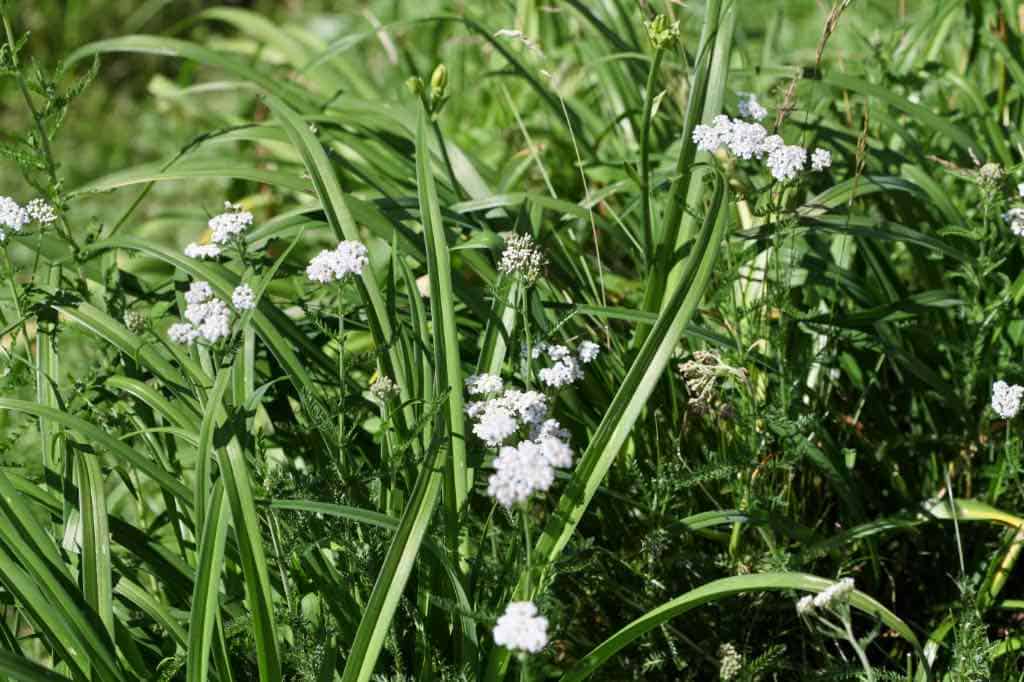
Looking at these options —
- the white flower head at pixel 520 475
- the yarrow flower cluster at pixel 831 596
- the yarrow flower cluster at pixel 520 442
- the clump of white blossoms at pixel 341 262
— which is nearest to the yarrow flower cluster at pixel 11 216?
the clump of white blossoms at pixel 341 262

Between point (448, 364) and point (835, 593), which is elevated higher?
point (448, 364)

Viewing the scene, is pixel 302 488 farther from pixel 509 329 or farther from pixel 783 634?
pixel 783 634

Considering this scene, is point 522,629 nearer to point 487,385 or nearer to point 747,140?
point 487,385

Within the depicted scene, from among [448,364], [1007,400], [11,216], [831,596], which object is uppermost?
[11,216]

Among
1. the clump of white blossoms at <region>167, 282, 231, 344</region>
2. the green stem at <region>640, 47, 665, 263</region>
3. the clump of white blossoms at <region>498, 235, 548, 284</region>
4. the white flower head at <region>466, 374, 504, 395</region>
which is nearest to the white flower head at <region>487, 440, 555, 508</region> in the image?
the white flower head at <region>466, 374, 504, 395</region>

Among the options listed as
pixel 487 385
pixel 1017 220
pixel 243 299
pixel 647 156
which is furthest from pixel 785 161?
pixel 243 299

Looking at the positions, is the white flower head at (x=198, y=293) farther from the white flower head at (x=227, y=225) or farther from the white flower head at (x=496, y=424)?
the white flower head at (x=496, y=424)

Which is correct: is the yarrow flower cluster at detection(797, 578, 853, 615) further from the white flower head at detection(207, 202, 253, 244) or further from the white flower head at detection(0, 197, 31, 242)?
the white flower head at detection(0, 197, 31, 242)
